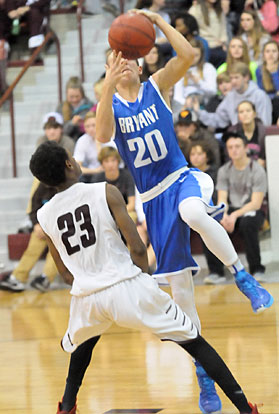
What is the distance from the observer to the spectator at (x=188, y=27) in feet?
30.5

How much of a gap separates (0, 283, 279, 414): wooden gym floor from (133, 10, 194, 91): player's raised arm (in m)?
1.59

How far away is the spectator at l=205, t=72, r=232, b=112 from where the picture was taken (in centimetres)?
859

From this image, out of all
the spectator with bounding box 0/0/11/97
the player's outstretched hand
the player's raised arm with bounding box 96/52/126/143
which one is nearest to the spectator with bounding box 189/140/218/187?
the spectator with bounding box 0/0/11/97

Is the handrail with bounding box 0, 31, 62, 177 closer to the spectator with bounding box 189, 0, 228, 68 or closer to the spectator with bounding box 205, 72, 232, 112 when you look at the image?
the spectator with bounding box 189, 0, 228, 68

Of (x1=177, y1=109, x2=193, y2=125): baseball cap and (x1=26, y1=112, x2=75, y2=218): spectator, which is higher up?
(x1=177, y1=109, x2=193, y2=125): baseball cap

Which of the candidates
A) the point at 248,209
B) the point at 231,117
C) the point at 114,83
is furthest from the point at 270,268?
the point at 114,83

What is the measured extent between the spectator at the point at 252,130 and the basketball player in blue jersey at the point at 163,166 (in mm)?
3925

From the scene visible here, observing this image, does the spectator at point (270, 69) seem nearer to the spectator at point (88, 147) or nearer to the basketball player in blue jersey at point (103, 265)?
the spectator at point (88, 147)

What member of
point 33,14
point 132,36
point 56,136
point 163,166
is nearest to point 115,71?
point 132,36

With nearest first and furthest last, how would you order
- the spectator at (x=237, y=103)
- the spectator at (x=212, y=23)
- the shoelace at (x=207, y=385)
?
the shoelace at (x=207, y=385)
the spectator at (x=237, y=103)
the spectator at (x=212, y=23)

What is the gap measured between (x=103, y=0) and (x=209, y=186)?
7.53 m

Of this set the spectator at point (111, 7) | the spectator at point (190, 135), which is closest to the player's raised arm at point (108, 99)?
the spectator at point (190, 135)

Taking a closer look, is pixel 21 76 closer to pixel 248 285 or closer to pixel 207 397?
pixel 248 285

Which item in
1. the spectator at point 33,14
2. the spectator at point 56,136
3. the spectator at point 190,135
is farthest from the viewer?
the spectator at point 33,14
